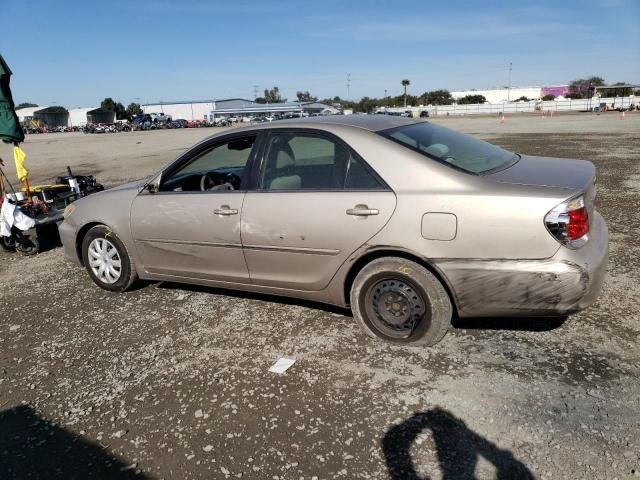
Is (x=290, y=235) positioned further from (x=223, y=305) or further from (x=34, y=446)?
(x=34, y=446)

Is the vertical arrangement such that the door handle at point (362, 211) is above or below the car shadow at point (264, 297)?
above

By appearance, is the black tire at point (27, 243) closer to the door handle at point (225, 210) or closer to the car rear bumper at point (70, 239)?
the car rear bumper at point (70, 239)

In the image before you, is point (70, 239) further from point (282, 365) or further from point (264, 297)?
point (282, 365)

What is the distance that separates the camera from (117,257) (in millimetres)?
4801

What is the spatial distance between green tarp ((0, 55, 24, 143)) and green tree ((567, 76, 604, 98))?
100139 mm

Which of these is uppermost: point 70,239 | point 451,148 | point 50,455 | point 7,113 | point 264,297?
point 7,113

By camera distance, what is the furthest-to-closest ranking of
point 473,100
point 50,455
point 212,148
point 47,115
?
point 473,100, point 47,115, point 212,148, point 50,455

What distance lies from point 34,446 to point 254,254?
189cm

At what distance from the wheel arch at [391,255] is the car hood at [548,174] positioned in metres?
0.72

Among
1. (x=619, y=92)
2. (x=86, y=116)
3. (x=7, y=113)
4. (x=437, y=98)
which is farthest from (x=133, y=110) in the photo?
(x=7, y=113)

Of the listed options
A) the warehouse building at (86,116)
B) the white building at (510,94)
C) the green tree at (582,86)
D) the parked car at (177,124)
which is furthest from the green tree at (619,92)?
the warehouse building at (86,116)

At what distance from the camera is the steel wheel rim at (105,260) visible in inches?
189

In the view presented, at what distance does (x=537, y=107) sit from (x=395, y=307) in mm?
83377

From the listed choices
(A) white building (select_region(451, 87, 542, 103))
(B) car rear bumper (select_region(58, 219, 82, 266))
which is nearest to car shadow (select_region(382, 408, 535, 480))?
(B) car rear bumper (select_region(58, 219, 82, 266))
